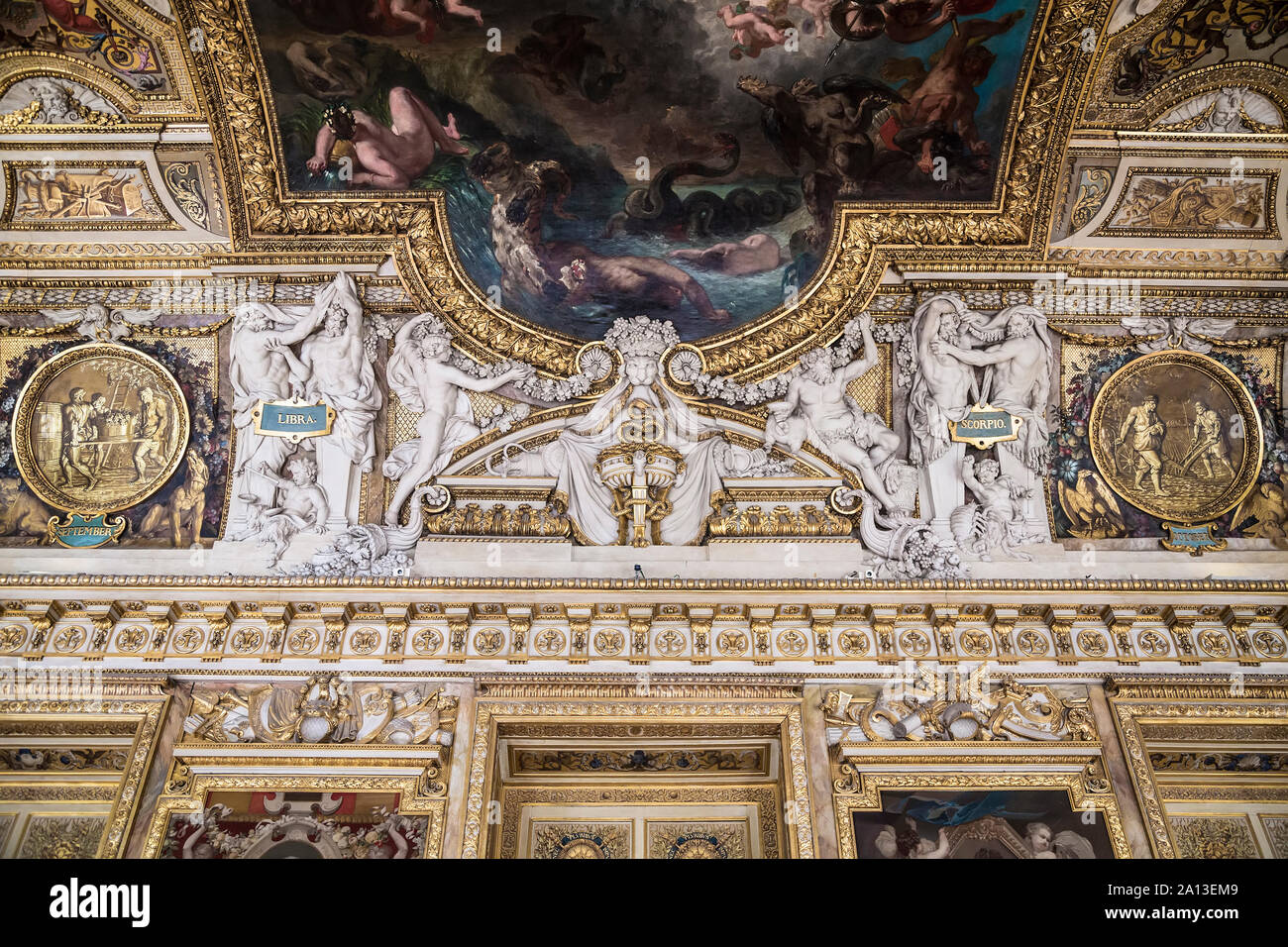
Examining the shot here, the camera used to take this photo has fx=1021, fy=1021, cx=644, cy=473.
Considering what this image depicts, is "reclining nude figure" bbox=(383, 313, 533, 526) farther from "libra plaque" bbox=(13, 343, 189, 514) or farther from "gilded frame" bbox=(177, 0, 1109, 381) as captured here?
"libra plaque" bbox=(13, 343, 189, 514)

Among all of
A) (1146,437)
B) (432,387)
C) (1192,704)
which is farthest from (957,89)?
(1192,704)

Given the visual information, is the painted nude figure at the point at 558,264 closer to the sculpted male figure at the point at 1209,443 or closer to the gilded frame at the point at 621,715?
the gilded frame at the point at 621,715

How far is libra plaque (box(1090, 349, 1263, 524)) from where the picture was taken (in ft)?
36.2

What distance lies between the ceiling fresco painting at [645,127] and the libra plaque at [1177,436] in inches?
107

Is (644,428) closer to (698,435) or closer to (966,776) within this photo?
(698,435)

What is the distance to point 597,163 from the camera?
11008 millimetres

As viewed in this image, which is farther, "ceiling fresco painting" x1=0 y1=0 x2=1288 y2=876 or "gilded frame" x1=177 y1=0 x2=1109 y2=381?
"gilded frame" x1=177 y1=0 x2=1109 y2=381

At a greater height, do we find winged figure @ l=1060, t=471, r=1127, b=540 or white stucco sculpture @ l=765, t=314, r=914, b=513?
white stucco sculpture @ l=765, t=314, r=914, b=513

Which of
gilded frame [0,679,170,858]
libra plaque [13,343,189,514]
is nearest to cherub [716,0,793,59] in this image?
libra plaque [13,343,189,514]

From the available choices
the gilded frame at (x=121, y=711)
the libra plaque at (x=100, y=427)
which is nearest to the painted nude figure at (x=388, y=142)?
the libra plaque at (x=100, y=427)

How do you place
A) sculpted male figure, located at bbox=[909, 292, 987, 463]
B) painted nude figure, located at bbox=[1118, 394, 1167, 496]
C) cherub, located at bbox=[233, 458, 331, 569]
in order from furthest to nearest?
painted nude figure, located at bbox=[1118, 394, 1167, 496]
sculpted male figure, located at bbox=[909, 292, 987, 463]
cherub, located at bbox=[233, 458, 331, 569]

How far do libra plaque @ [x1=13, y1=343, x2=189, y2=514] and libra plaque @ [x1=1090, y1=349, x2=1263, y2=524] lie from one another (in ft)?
33.1
